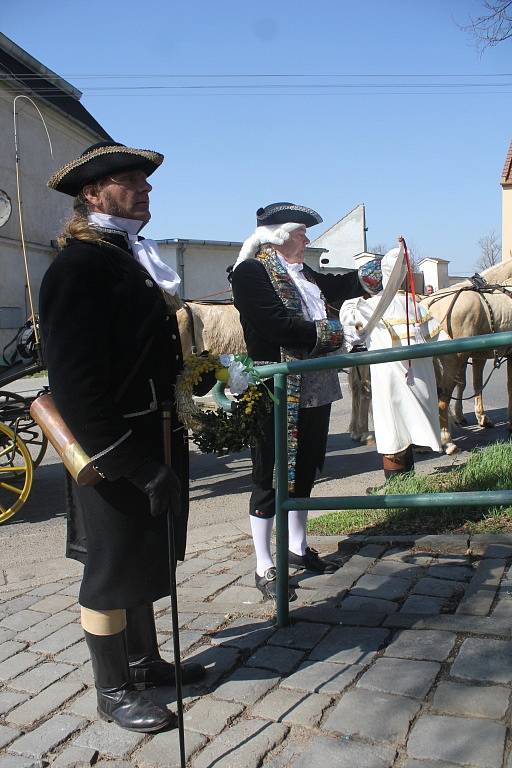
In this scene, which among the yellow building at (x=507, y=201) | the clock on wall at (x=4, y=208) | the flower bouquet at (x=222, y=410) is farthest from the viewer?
the yellow building at (x=507, y=201)

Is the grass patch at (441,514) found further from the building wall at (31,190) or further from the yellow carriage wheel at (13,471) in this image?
the building wall at (31,190)

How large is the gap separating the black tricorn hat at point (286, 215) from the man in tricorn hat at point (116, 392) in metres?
1.17

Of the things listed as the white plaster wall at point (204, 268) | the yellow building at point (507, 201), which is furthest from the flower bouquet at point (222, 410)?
the yellow building at point (507, 201)

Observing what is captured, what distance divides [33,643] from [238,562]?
1.27 meters

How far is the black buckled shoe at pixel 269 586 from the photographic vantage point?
11.6 ft

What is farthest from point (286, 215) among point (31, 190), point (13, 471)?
point (31, 190)

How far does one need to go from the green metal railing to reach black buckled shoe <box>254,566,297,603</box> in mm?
334

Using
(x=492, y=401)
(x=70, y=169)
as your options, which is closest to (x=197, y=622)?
(x=70, y=169)

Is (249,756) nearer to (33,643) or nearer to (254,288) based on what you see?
(33,643)

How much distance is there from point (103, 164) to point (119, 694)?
1.81 m

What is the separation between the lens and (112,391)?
8.48ft

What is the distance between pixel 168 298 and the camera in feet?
9.42

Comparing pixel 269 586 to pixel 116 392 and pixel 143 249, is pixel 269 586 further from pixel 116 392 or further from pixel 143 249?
pixel 143 249

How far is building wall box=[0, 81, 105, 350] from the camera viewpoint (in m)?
19.9
